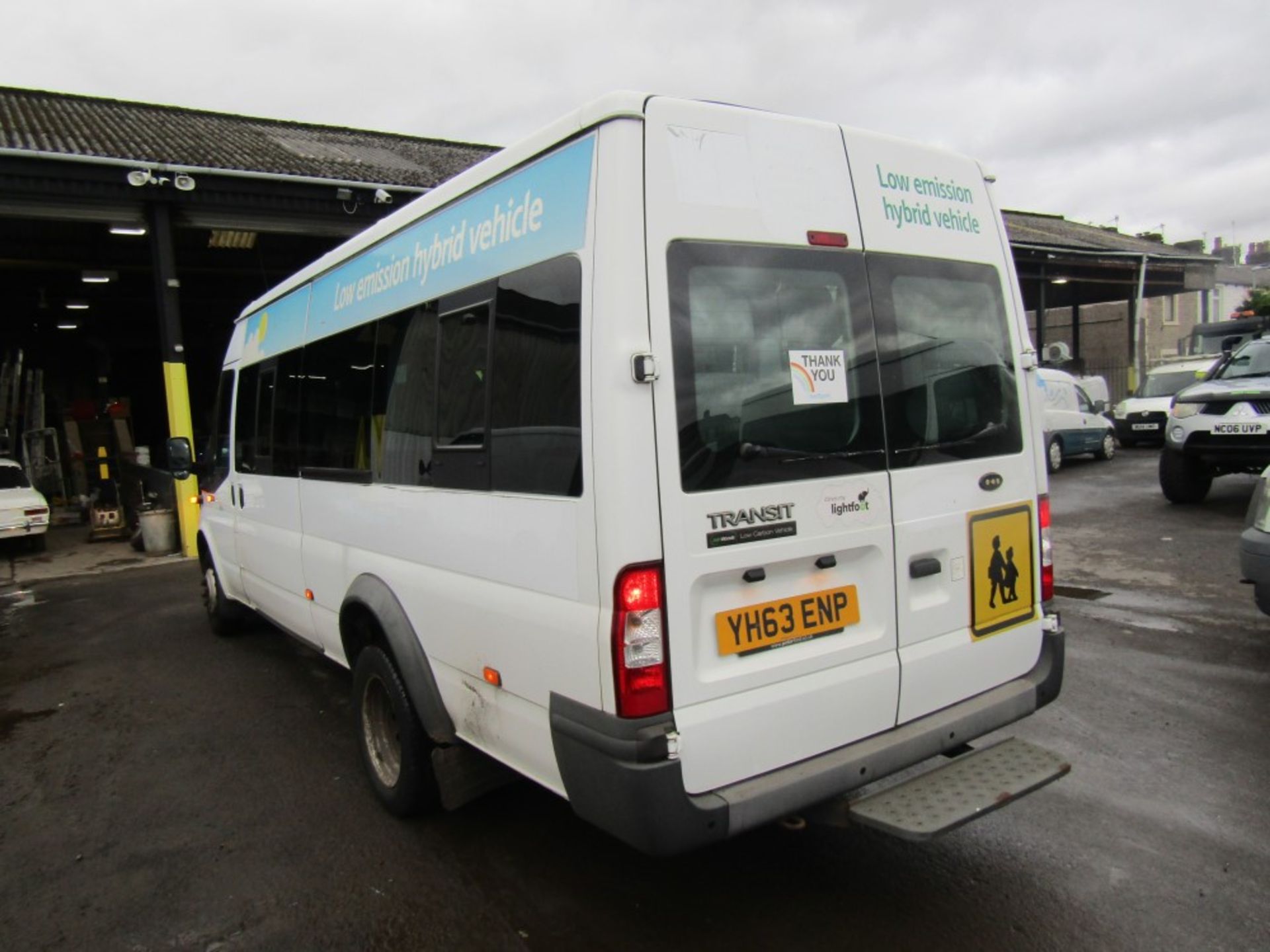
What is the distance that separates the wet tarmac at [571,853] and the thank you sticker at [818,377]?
1.70m

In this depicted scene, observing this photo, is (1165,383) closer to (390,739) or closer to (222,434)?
(222,434)

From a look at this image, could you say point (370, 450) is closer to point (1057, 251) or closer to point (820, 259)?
point (820, 259)

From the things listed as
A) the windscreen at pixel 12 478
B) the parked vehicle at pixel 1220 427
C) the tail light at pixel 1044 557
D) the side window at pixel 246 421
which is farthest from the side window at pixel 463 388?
the windscreen at pixel 12 478

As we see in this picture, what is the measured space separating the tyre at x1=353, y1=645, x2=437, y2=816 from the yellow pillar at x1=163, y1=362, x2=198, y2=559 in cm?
893

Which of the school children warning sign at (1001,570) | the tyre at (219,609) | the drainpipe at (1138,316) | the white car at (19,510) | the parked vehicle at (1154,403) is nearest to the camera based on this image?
the school children warning sign at (1001,570)

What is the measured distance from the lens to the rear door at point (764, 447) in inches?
92.4

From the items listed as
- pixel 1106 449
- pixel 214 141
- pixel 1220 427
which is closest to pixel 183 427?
pixel 214 141

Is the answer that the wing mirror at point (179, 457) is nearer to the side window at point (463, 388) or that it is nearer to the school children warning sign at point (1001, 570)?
the side window at point (463, 388)

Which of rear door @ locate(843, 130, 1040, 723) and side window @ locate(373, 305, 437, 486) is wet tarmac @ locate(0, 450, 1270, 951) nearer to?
rear door @ locate(843, 130, 1040, 723)

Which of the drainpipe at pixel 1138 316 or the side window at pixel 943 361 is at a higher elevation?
the drainpipe at pixel 1138 316

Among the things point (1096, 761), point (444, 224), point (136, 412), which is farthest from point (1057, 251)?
point (136, 412)

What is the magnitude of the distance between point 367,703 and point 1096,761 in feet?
10.8

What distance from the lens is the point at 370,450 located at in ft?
12.2

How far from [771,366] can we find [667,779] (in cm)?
124
